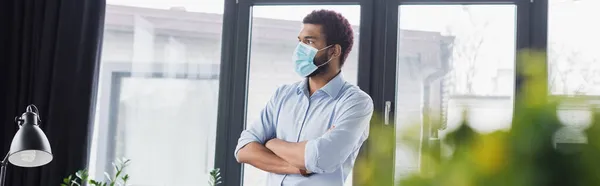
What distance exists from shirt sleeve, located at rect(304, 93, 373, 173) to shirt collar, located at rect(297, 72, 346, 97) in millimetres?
78

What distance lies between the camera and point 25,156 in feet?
8.18

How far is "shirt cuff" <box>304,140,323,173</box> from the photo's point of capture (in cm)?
266

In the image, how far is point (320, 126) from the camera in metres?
2.77

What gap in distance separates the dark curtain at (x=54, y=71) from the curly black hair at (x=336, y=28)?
1.01 m

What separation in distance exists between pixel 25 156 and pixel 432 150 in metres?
2.41

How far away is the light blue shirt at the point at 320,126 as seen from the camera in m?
2.68

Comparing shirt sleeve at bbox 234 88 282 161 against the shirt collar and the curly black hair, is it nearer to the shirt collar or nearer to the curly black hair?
the shirt collar

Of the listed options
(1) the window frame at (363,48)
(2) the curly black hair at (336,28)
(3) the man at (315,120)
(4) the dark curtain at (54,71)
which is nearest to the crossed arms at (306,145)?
(3) the man at (315,120)

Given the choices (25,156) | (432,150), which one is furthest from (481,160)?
(25,156)

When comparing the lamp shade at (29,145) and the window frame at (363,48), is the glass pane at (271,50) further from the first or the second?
the lamp shade at (29,145)

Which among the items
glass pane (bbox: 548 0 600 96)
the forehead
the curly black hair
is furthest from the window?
the forehead

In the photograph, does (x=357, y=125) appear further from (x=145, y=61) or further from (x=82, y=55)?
(x=82, y=55)

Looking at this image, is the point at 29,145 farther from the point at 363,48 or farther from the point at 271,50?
the point at 363,48

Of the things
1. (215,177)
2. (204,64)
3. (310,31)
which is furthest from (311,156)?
(204,64)
